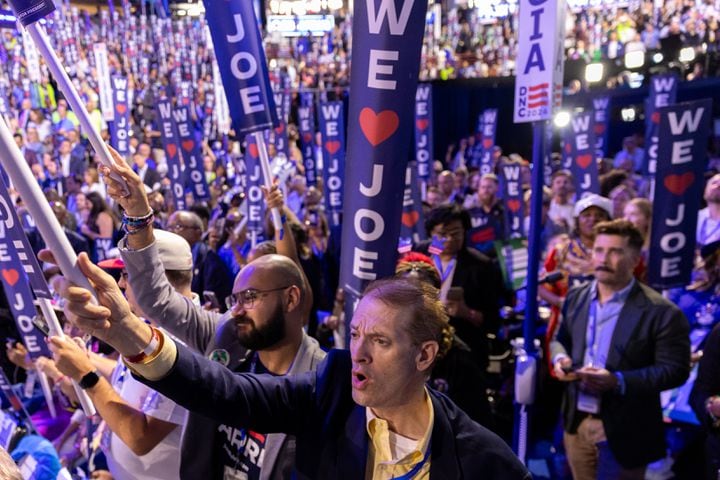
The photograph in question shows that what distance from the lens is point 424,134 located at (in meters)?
9.88

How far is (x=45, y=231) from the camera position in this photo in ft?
5.39

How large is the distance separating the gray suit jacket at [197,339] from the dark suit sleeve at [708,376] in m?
1.87

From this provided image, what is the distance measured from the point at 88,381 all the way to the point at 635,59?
18.7m

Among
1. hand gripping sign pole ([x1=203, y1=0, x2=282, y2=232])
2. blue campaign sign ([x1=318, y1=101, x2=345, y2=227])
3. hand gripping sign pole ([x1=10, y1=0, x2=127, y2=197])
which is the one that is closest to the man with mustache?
hand gripping sign pole ([x1=203, y1=0, x2=282, y2=232])

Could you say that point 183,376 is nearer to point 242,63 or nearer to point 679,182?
point 242,63

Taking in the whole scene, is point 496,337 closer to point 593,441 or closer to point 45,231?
point 593,441

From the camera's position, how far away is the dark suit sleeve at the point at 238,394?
1.65 m

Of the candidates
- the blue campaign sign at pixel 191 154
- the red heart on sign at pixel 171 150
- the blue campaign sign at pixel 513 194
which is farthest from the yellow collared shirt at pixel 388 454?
the blue campaign sign at pixel 191 154

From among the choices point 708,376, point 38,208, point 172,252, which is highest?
point 38,208

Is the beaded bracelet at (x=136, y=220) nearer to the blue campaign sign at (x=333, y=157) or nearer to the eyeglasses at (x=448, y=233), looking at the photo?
the eyeglasses at (x=448, y=233)

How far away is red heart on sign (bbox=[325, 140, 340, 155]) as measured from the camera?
8805 millimetres

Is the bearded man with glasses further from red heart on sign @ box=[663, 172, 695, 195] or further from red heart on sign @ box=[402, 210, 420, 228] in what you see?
red heart on sign @ box=[402, 210, 420, 228]

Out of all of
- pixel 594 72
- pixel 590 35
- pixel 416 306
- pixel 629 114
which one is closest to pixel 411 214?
pixel 416 306

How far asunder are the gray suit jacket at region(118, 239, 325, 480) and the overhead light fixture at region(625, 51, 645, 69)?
18019mm
